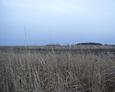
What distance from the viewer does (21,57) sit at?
233 inches

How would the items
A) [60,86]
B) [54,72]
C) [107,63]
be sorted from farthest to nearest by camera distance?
[107,63]
[54,72]
[60,86]

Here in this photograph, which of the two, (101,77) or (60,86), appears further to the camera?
(101,77)

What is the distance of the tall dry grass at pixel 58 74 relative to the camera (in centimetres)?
449

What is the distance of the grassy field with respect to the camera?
449 cm

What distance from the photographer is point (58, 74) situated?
457cm

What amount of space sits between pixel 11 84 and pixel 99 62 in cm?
183

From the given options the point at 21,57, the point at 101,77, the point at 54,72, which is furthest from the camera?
the point at 21,57

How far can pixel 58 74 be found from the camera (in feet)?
15.0

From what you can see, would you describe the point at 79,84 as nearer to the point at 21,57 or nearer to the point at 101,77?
the point at 101,77

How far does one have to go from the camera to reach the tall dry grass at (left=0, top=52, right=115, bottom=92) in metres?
4.49

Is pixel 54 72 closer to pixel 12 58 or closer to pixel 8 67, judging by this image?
pixel 8 67

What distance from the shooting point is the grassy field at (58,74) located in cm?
449

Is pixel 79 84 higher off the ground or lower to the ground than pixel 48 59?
lower

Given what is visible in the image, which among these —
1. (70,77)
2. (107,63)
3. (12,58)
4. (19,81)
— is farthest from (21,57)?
(107,63)
